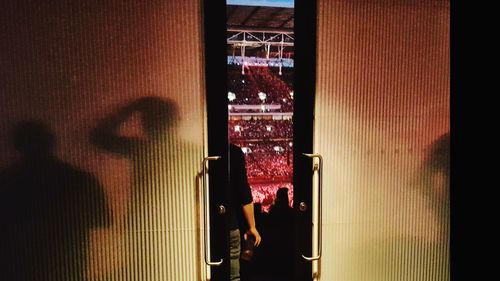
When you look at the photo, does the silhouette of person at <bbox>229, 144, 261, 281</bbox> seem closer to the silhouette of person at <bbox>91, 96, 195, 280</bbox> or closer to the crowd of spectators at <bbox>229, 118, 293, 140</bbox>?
the silhouette of person at <bbox>91, 96, 195, 280</bbox>

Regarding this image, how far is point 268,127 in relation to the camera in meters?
20.3

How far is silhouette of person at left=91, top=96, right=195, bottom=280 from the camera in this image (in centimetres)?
208

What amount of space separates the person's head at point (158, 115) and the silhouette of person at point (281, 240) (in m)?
2.51

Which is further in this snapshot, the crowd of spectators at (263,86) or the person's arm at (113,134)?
the crowd of spectators at (263,86)

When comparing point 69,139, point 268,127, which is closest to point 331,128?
point 69,139

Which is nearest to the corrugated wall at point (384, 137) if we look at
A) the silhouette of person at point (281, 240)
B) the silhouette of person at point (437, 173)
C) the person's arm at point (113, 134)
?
the silhouette of person at point (437, 173)

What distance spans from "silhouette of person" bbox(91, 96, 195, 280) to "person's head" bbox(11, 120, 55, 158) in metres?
0.24

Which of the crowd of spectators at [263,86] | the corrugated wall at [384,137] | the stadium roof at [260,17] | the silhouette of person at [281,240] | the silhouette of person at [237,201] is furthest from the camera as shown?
the crowd of spectators at [263,86]

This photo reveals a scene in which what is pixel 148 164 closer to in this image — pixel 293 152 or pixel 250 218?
pixel 293 152

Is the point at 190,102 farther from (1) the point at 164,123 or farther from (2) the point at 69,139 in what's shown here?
(2) the point at 69,139

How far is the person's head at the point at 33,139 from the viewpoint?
2014 mm

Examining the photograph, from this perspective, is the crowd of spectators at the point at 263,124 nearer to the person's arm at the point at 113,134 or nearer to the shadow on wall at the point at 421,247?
the shadow on wall at the point at 421,247

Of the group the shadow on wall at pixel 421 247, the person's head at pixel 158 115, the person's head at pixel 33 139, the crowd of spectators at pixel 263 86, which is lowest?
the shadow on wall at pixel 421 247

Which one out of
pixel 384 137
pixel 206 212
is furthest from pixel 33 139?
pixel 384 137
